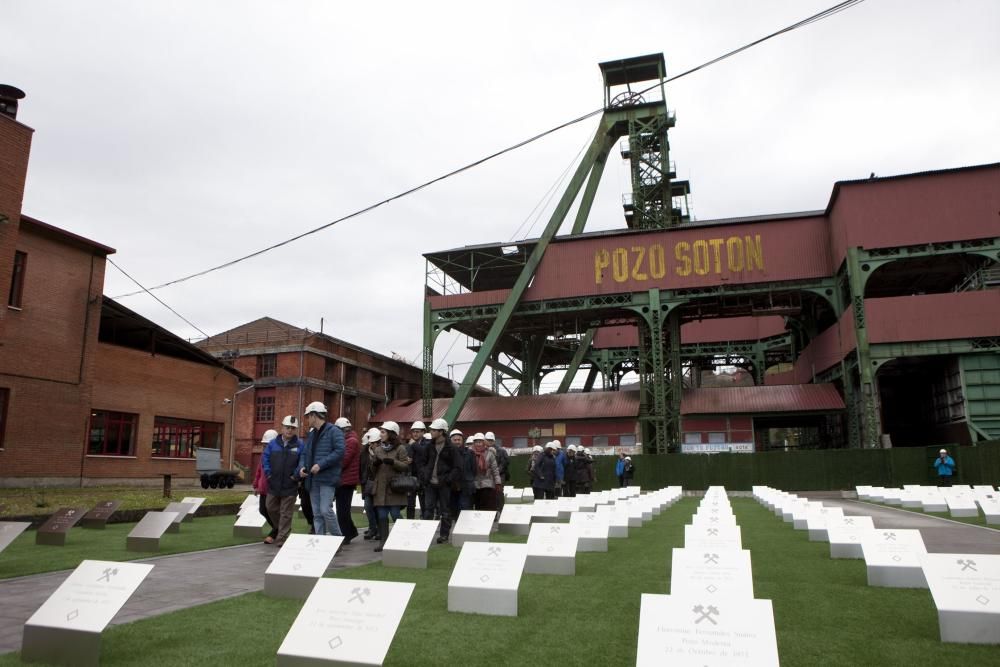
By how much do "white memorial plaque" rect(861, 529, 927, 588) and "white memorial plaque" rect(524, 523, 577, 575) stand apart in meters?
3.03

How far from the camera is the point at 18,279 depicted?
24047 mm

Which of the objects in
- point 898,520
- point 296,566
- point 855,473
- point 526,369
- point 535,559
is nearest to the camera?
point 296,566

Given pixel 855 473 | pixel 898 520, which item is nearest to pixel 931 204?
pixel 855 473

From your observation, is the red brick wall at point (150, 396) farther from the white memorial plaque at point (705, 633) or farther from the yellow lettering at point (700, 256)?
the white memorial plaque at point (705, 633)

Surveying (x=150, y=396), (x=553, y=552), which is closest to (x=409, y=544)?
A: (x=553, y=552)

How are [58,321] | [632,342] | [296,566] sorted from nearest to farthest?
[296,566], [58,321], [632,342]

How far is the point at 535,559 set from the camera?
7785mm

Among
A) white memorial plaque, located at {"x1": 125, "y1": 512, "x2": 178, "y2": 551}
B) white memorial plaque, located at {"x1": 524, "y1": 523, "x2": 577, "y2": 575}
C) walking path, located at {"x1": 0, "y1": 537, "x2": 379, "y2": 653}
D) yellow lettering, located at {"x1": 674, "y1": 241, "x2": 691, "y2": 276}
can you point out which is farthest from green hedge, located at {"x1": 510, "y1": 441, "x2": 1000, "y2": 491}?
white memorial plaque, located at {"x1": 125, "y1": 512, "x2": 178, "y2": 551}

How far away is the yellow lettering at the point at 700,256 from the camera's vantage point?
37969mm

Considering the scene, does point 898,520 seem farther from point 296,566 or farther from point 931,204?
point 931,204

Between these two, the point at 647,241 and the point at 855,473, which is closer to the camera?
the point at 855,473

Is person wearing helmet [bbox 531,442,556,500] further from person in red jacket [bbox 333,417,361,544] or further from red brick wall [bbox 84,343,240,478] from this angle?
red brick wall [bbox 84,343,240,478]

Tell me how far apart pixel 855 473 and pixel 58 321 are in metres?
32.4

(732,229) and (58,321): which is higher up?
(732,229)
